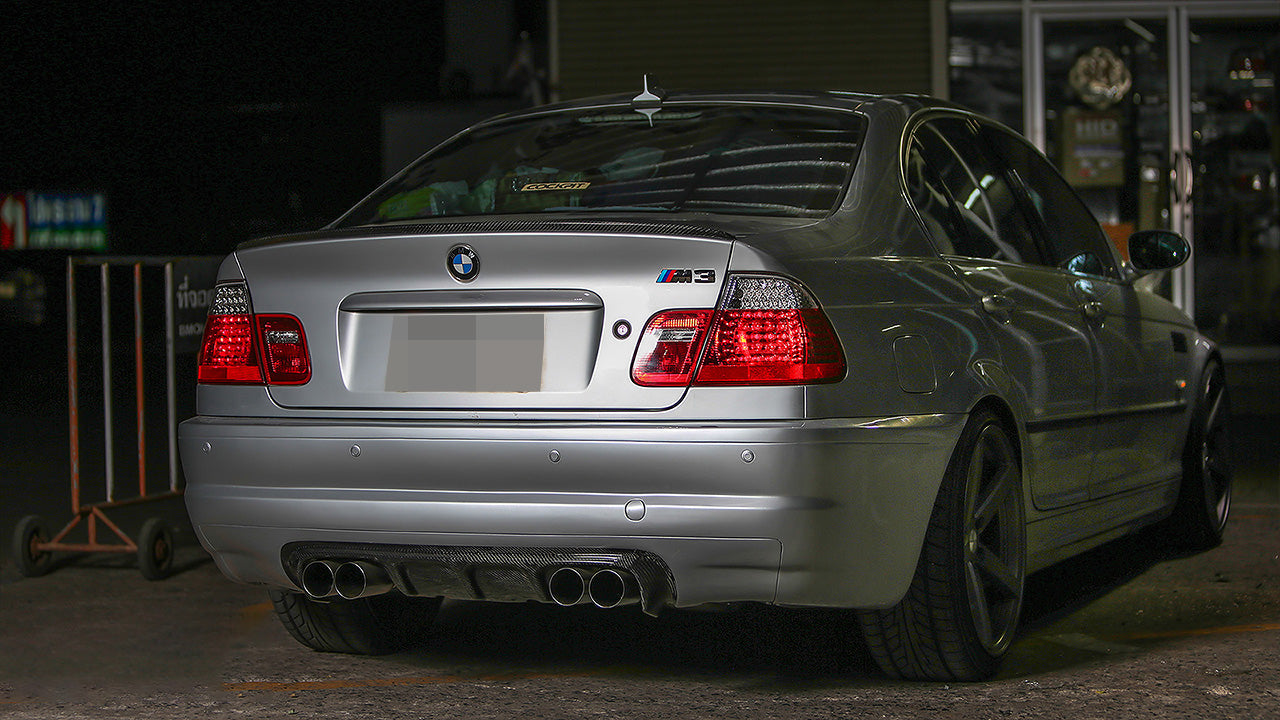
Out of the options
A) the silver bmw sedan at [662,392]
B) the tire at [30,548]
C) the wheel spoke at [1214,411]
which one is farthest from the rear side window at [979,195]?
the tire at [30,548]

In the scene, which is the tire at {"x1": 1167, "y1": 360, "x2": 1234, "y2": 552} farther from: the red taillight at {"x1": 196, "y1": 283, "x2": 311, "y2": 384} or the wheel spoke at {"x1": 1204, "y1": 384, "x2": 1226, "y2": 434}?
the red taillight at {"x1": 196, "y1": 283, "x2": 311, "y2": 384}

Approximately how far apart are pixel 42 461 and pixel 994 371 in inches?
325

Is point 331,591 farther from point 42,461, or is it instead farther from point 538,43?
point 538,43

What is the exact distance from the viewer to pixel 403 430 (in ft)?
12.6

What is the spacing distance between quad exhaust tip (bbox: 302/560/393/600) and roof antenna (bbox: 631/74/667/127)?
163 cm

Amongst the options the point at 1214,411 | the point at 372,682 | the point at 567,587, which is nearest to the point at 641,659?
the point at 372,682

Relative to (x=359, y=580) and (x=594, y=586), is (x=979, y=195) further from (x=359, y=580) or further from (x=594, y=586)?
(x=359, y=580)

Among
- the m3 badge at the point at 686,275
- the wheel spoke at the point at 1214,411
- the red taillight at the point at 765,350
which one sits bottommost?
the wheel spoke at the point at 1214,411

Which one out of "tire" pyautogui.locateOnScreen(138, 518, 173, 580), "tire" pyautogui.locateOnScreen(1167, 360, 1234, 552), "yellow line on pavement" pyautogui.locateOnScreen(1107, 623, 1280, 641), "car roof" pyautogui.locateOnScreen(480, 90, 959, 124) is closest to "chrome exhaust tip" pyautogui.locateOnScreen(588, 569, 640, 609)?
"car roof" pyautogui.locateOnScreen(480, 90, 959, 124)

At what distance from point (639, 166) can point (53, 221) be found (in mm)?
32115

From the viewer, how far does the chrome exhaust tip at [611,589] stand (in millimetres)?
3756

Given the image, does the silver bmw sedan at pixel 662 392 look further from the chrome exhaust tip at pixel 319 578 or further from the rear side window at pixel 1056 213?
the rear side window at pixel 1056 213

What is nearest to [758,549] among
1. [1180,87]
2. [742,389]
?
[742,389]

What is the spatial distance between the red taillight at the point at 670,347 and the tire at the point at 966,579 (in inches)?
30.5
